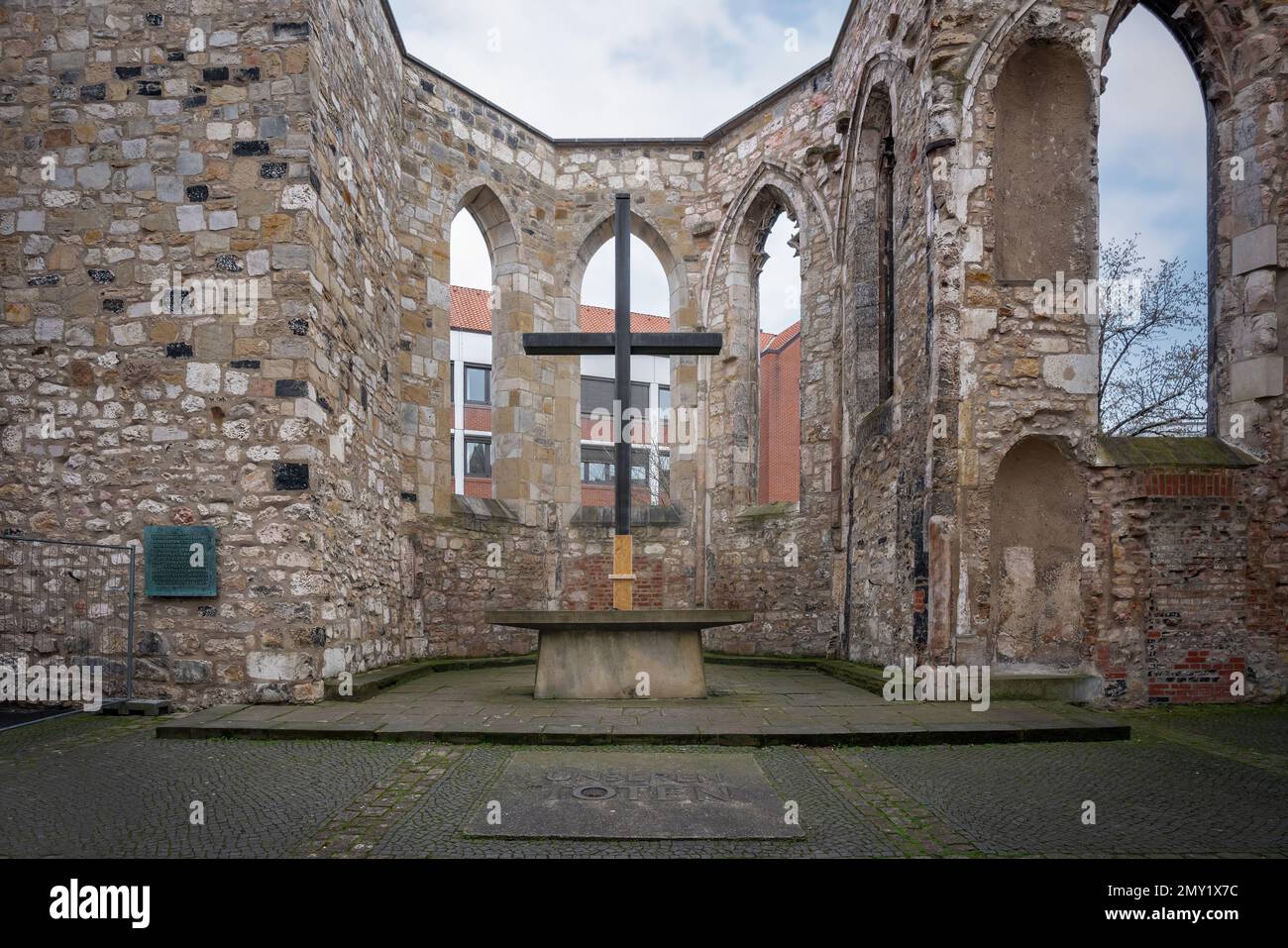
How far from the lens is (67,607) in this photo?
22.1 feet

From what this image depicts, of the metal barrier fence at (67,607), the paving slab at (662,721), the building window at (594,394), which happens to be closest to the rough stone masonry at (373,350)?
the metal barrier fence at (67,607)

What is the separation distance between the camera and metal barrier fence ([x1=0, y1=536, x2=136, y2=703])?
669cm

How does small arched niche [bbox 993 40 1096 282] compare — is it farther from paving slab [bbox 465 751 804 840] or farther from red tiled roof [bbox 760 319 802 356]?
red tiled roof [bbox 760 319 802 356]

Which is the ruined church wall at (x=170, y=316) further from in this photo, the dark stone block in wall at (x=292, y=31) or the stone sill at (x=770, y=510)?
the stone sill at (x=770, y=510)

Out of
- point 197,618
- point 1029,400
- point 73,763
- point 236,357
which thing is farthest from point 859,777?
point 236,357

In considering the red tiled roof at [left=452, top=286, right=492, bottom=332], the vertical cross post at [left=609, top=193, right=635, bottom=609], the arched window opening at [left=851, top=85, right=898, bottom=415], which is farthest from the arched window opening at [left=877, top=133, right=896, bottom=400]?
the red tiled roof at [left=452, top=286, right=492, bottom=332]

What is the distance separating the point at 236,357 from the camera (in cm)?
676

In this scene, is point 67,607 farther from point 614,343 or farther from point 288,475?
point 614,343

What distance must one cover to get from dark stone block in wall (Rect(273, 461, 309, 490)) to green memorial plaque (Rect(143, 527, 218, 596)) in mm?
625

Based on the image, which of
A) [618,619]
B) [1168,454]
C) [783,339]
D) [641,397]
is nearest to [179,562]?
[618,619]

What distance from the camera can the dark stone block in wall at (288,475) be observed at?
666cm

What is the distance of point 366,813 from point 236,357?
13.7ft

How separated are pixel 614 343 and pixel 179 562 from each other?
3.94 meters

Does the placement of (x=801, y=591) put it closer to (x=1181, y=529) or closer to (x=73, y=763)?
(x=1181, y=529)
